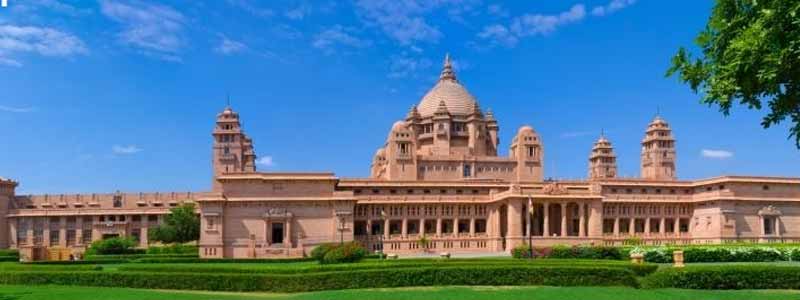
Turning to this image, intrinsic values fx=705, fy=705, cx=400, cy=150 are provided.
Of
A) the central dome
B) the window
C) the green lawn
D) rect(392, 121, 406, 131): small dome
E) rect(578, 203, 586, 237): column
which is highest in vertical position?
the central dome

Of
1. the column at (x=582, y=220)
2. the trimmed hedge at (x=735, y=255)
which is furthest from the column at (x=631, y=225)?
the trimmed hedge at (x=735, y=255)

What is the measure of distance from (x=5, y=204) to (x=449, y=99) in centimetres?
5115

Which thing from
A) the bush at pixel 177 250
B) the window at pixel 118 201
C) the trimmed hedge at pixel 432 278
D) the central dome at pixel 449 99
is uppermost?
the central dome at pixel 449 99

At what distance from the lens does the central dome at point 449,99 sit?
8150cm

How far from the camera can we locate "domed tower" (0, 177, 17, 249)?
76956 mm

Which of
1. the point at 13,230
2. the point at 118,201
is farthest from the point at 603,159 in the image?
the point at 13,230

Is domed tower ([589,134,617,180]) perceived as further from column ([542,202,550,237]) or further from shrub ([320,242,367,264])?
shrub ([320,242,367,264])

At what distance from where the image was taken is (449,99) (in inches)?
3246

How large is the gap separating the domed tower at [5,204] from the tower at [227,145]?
74.2 ft

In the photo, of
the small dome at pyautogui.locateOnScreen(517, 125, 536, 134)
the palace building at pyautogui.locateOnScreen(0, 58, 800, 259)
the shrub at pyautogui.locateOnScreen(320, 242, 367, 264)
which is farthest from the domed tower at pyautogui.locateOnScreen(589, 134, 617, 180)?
the shrub at pyautogui.locateOnScreen(320, 242, 367, 264)

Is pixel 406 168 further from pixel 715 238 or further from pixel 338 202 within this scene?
pixel 715 238

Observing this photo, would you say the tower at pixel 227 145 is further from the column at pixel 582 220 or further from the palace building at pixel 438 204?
the column at pixel 582 220

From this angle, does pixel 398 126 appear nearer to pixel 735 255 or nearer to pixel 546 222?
pixel 546 222

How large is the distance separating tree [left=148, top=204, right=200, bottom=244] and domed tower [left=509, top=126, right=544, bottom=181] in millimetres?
33481
